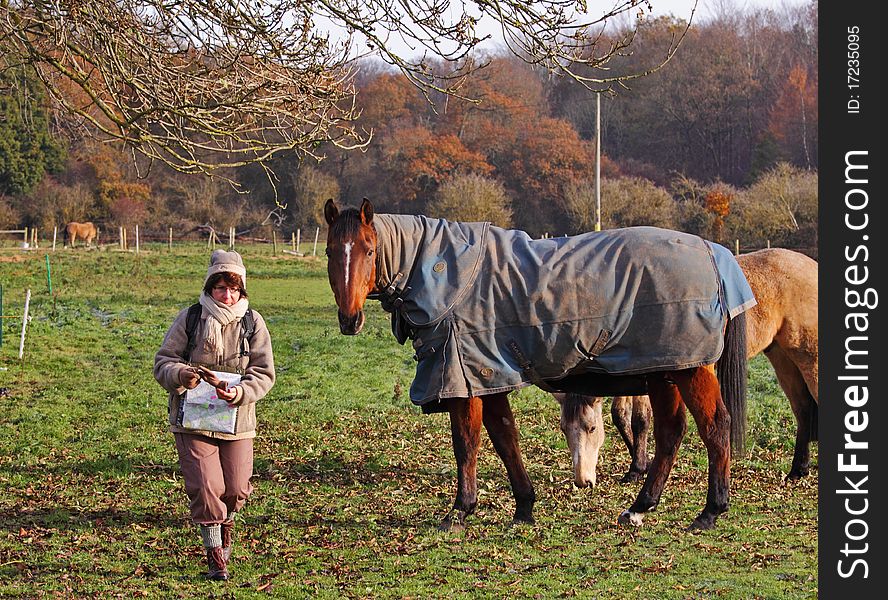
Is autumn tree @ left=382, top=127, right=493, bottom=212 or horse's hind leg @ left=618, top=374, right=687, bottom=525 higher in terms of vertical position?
autumn tree @ left=382, top=127, right=493, bottom=212

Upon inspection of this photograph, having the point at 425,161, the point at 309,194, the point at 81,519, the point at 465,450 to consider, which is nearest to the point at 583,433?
the point at 465,450

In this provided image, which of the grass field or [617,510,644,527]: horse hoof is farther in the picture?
[617,510,644,527]: horse hoof

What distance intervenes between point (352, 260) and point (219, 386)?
1172mm

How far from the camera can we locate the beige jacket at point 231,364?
197 inches

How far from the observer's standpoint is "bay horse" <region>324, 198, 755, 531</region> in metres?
5.85

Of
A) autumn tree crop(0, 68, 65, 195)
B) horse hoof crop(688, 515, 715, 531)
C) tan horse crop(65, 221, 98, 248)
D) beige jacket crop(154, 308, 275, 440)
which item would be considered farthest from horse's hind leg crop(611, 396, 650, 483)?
autumn tree crop(0, 68, 65, 195)

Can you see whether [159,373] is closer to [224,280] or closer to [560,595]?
[224,280]

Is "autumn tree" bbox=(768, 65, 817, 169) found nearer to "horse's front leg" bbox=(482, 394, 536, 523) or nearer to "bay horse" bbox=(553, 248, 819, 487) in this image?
"bay horse" bbox=(553, 248, 819, 487)

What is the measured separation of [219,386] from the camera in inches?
195

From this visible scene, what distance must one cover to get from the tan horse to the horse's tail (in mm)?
39969

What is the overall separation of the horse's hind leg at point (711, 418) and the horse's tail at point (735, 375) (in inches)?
10.4

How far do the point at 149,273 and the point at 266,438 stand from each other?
22.9 metres

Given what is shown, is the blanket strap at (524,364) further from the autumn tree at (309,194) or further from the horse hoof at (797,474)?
the autumn tree at (309,194)
